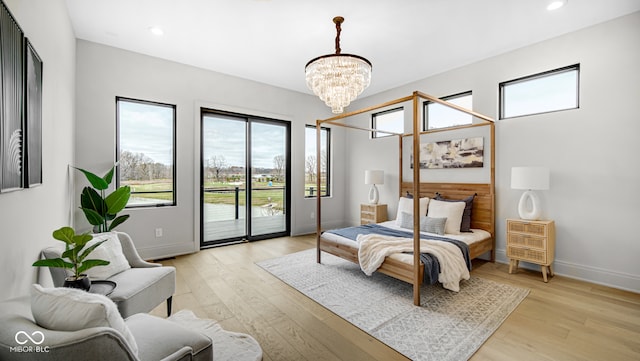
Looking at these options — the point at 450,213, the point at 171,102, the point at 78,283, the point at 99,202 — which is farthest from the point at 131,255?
the point at 450,213

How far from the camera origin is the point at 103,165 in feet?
12.1

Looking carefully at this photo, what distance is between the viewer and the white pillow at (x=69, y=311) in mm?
956

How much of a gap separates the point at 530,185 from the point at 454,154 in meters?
1.29

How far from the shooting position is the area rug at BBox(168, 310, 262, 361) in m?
1.90

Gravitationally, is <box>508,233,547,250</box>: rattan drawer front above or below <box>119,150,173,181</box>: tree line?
below

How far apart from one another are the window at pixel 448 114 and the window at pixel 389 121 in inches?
21.5

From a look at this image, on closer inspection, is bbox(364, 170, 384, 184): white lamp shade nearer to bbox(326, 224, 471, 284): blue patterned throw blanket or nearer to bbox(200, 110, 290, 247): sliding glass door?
bbox(326, 224, 471, 284): blue patterned throw blanket

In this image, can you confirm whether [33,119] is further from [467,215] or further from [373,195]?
[373,195]

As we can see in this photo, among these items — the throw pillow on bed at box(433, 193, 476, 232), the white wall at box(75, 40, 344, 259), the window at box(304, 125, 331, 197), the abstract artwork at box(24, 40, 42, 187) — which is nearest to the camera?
the abstract artwork at box(24, 40, 42, 187)

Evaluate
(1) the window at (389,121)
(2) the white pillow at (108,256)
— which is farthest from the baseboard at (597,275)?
(2) the white pillow at (108,256)

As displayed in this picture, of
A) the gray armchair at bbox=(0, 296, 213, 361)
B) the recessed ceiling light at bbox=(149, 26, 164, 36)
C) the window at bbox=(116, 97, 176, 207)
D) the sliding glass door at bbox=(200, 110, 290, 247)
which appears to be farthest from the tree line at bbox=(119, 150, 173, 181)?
the gray armchair at bbox=(0, 296, 213, 361)

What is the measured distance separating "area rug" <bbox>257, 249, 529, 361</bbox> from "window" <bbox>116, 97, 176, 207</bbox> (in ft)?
6.75

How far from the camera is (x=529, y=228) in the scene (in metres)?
3.33

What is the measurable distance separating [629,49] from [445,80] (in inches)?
79.2
